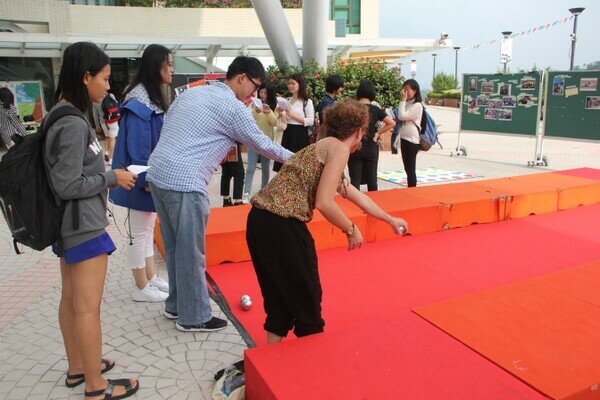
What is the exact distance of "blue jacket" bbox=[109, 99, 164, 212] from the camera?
3.40m

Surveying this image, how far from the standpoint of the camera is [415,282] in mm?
4223

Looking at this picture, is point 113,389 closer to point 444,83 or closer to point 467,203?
point 467,203

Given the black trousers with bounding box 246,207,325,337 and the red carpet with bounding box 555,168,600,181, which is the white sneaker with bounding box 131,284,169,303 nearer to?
the black trousers with bounding box 246,207,325,337

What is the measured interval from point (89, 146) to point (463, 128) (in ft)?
35.3

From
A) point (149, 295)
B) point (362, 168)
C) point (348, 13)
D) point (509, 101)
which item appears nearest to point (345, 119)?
point (149, 295)

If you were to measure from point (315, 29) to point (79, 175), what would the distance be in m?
9.34

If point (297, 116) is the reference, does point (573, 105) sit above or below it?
above

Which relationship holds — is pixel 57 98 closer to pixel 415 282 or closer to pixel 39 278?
pixel 39 278

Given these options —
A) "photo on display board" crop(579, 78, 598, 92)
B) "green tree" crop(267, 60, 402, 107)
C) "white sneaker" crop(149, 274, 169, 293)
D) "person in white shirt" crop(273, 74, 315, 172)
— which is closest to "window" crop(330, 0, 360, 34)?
"green tree" crop(267, 60, 402, 107)

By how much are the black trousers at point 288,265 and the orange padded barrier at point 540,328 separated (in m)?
0.75

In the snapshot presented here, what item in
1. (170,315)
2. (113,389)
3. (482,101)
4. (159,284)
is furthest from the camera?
(482,101)

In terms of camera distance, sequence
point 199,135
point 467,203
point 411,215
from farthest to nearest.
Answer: point 467,203 → point 411,215 → point 199,135

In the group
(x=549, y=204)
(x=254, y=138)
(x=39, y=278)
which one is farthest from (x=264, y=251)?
(x=549, y=204)

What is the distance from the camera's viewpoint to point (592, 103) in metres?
9.46
